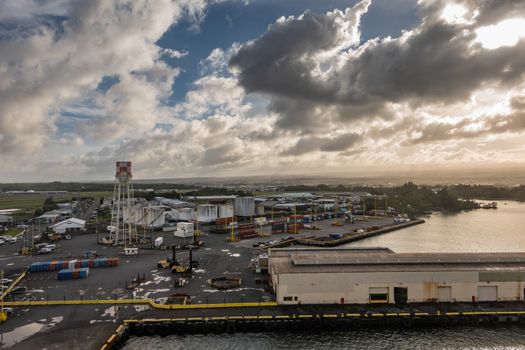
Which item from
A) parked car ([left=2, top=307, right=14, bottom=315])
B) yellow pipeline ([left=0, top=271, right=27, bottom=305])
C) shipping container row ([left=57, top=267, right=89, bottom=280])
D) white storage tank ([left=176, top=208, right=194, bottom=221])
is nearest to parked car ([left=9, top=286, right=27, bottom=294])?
yellow pipeline ([left=0, top=271, right=27, bottom=305])

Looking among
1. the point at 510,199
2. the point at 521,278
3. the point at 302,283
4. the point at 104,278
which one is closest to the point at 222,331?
the point at 302,283

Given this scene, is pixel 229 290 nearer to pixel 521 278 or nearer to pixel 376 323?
pixel 376 323

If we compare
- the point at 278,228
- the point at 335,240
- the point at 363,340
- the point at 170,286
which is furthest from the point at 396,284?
the point at 278,228

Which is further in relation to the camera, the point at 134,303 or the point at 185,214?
the point at 185,214

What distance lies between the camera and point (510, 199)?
14688 cm

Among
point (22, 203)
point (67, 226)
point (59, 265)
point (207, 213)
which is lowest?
point (59, 265)

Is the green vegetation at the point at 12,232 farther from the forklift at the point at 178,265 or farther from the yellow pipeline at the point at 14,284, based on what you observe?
the forklift at the point at 178,265

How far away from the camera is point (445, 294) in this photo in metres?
23.9

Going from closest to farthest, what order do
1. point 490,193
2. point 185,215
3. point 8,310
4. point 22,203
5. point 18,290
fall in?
point 8,310
point 18,290
point 185,215
point 22,203
point 490,193

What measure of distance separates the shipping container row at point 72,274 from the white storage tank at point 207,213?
3615cm

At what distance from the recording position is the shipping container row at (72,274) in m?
29.0

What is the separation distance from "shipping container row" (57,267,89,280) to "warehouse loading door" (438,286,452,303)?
2814cm

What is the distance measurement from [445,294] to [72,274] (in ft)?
96.2

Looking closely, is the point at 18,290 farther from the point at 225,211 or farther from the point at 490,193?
the point at 490,193
